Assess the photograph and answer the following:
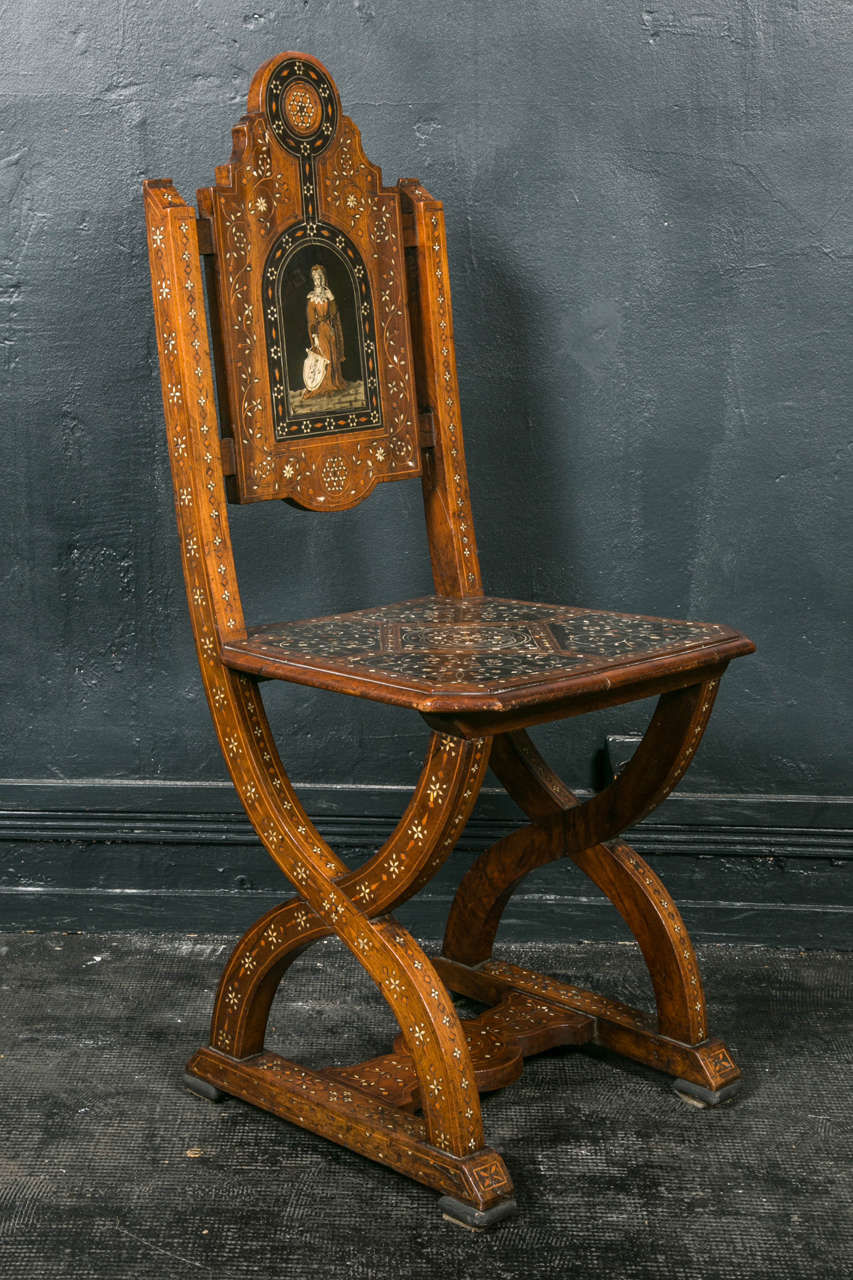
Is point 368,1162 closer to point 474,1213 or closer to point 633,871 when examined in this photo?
point 474,1213

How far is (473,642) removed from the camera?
6.75ft

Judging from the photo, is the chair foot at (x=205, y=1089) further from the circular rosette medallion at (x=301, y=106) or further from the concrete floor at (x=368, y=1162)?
the circular rosette medallion at (x=301, y=106)

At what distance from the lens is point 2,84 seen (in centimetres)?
273

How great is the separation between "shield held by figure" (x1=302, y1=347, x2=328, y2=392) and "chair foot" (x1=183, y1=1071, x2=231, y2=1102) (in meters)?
1.16

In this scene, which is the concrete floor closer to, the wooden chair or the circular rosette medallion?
the wooden chair

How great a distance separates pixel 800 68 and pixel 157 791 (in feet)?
6.29

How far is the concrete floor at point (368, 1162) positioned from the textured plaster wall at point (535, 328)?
0.56 meters

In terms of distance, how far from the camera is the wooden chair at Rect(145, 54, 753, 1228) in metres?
1.96

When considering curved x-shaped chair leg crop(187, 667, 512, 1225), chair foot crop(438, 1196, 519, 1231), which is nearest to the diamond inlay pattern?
curved x-shaped chair leg crop(187, 667, 512, 1225)

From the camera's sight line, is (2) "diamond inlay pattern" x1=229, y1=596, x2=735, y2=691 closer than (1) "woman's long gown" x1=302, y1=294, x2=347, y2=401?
Yes

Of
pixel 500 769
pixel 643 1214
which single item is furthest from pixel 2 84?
pixel 643 1214

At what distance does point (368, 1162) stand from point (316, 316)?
134cm

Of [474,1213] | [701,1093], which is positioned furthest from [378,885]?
[701,1093]

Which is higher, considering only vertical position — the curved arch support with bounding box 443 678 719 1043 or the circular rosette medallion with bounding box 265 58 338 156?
the circular rosette medallion with bounding box 265 58 338 156
